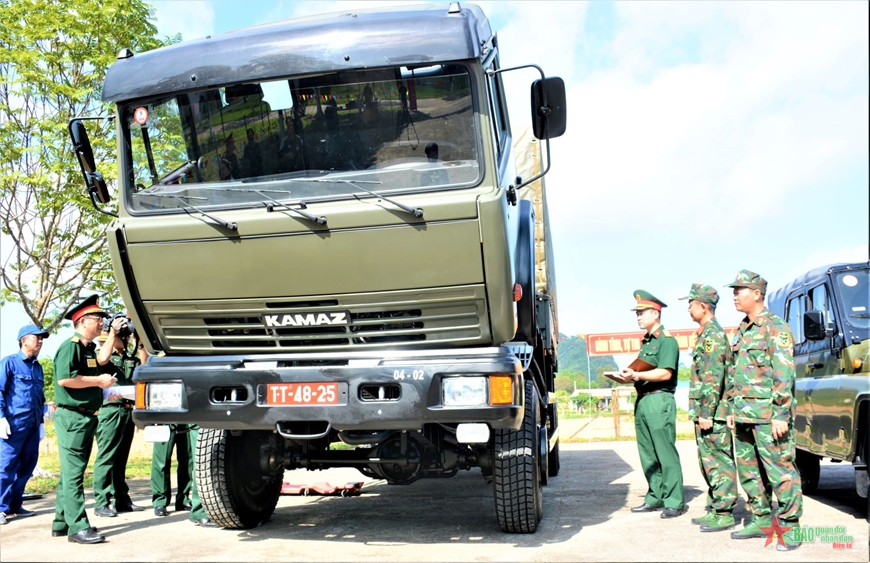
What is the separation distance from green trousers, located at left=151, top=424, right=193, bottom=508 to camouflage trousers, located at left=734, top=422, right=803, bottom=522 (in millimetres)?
4770

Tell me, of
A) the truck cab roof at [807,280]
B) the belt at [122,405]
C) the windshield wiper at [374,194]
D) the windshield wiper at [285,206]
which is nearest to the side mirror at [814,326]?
the truck cab roof at [807,280]

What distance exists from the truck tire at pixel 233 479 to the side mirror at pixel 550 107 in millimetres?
3051

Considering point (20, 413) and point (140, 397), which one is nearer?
point (140, 397)

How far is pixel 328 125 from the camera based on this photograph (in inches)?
210

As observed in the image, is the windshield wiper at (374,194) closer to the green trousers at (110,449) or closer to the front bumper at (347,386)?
the front bumper at (347,386)

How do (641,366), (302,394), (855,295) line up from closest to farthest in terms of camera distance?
(302,394), (855,295), (641,366)

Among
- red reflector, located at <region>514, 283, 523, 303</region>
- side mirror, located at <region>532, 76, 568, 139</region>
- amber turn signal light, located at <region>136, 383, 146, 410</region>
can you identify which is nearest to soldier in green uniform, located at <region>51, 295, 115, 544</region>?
amber turn signal light, located at <region>136, 383, 146, 410</region>

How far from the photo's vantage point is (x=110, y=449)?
744 cm

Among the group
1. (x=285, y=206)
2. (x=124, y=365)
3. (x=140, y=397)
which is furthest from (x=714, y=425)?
(x=124, y=365)

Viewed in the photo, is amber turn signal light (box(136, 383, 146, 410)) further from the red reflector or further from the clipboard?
the clipboard

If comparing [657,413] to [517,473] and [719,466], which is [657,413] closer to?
[719,466]

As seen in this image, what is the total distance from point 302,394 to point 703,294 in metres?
3.59

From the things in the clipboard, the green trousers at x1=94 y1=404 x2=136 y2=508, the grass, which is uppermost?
the clipboard

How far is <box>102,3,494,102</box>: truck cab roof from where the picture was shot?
5145 millimetres
